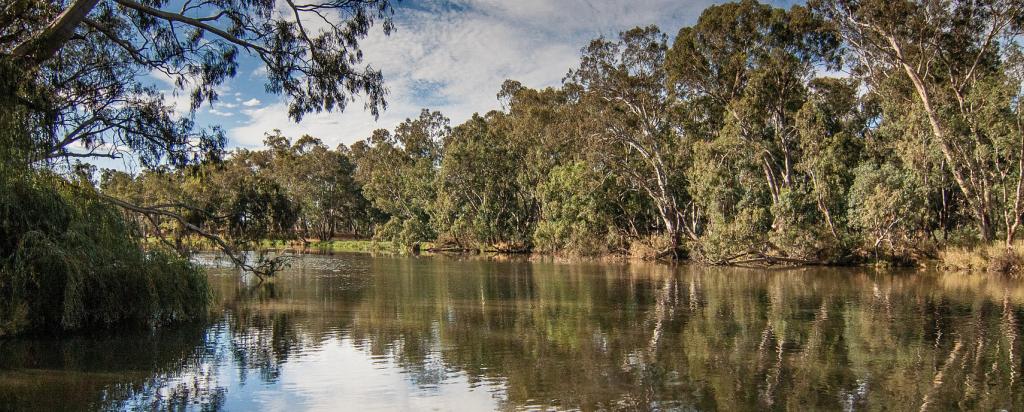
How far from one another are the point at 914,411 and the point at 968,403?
91cm

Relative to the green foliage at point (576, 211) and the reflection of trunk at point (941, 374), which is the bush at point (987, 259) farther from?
the reflection of trunk at point (941, 374)

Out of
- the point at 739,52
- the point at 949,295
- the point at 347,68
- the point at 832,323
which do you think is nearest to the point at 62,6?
the point at 347,68

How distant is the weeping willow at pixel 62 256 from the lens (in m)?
11.4

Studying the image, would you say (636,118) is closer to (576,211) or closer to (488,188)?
(576,211)

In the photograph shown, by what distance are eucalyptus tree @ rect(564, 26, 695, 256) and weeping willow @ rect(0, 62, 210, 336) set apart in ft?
97.8

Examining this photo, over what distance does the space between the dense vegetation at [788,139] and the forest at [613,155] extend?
13 centimetres

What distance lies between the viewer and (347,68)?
1458cm

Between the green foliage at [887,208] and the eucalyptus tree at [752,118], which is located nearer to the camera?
the green foliage at [887,208]

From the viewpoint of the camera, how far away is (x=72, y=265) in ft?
38.1

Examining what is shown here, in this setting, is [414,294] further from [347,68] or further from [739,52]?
[739,52]

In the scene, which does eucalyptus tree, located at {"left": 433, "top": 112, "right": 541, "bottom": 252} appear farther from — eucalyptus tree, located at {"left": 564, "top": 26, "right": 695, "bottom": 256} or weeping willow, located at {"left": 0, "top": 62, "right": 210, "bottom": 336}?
weeping willow, located at {"left": 0, "top": 62, "right": 210, "bottom": 336}

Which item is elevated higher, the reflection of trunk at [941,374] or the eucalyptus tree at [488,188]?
the eucalyptus tree at [488,188]

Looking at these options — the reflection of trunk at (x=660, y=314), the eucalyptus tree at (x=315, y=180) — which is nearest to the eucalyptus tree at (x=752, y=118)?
the reflection of trunk at (x=660, y=314)

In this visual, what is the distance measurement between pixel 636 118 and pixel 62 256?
116ft
